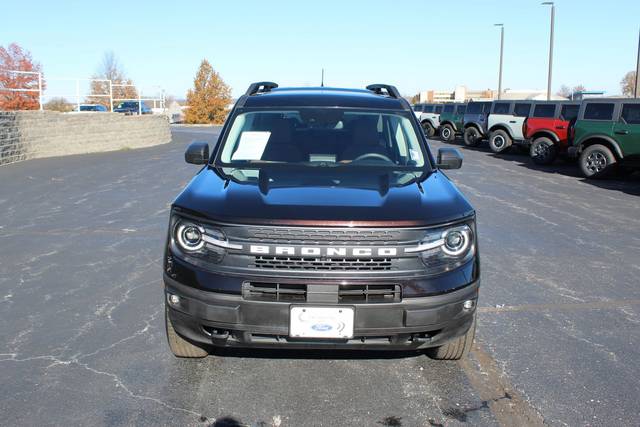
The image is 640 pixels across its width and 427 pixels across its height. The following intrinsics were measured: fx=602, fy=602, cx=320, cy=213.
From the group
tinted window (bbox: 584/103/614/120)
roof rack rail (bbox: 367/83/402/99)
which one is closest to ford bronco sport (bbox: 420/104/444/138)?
tinted window (bbox: 584/103/614/120)

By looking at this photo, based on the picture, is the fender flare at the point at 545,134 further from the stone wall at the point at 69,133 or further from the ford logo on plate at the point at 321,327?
the ford logo on plate at the point at 321,327

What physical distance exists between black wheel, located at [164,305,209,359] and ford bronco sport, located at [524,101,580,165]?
15.8 m

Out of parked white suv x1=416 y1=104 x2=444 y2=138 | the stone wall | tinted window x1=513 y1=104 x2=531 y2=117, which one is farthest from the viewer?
parked white suv x1=416 y1=104 x2=444 y2=138

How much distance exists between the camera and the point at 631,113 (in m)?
13.8

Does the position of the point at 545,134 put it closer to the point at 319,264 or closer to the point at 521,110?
the point at 521,110

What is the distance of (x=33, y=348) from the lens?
4039 mm

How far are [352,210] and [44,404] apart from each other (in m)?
1.99

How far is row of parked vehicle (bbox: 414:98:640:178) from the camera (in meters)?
13.9

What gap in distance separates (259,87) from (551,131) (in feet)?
46.8

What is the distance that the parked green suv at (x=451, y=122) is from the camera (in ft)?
90.1

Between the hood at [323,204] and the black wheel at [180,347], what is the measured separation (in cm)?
82

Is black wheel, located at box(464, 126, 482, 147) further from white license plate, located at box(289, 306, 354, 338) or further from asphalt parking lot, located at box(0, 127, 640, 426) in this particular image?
white license plate, located at box(289, 306, 354, 338)

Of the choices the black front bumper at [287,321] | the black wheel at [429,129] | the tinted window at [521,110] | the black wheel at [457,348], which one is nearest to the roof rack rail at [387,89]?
the black wheel at [457,348]

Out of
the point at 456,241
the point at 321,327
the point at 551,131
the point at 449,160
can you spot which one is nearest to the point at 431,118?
the point at 551,131
